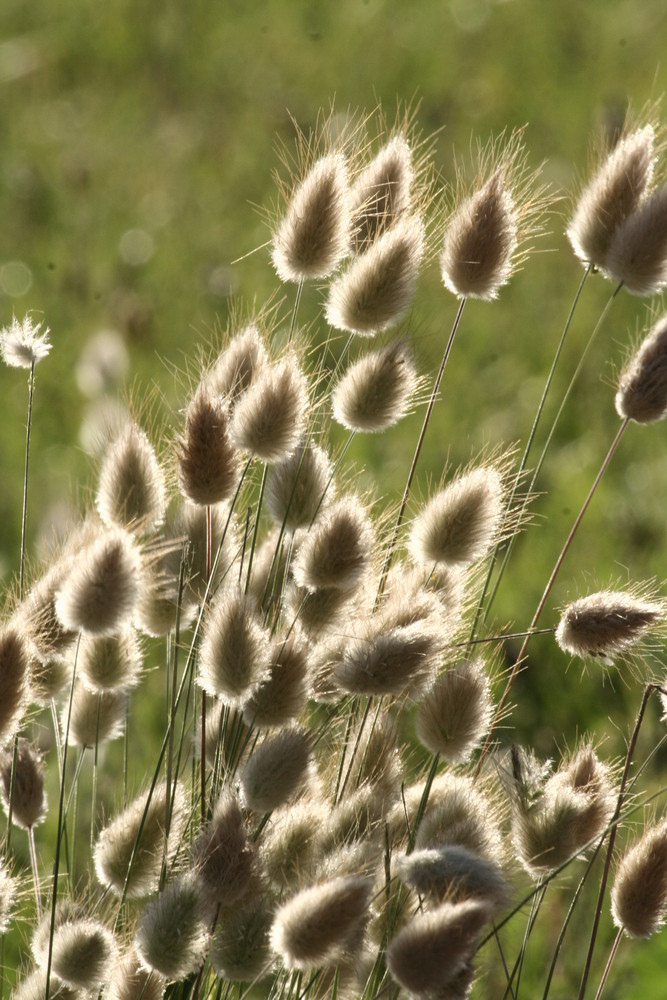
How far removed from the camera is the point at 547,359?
283 cm

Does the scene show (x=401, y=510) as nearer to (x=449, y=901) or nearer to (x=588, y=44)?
(x=449, y=901)

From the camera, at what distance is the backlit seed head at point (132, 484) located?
42.4 inches

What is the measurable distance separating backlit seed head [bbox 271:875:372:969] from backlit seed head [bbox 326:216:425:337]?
0.47 metres

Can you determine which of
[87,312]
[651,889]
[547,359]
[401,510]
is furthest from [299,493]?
[87,312]

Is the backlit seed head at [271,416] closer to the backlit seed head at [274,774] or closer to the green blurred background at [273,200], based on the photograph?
the backlit seed head at [274,774]

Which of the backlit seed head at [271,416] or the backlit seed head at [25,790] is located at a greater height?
the backlit seed head at [271,416]

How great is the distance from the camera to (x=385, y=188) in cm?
116

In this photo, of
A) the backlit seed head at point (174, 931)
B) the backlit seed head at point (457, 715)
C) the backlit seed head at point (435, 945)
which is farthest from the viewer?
the backlit seed head at point (457, 715)

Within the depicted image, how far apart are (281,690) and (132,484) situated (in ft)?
0.76

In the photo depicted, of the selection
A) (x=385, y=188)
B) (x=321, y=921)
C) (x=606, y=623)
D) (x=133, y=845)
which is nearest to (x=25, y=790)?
(x=133, y=845)

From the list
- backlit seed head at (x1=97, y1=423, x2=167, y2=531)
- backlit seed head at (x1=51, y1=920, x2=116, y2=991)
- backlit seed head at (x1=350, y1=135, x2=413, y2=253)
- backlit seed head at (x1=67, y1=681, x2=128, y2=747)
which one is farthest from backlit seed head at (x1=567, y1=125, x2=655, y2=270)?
backlit seed head at (x1=51, y1=920, x2=116, y2=991)

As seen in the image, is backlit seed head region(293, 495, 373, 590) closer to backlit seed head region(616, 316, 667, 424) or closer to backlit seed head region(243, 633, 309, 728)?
backlit seed head region(243, 633, 309, 728)

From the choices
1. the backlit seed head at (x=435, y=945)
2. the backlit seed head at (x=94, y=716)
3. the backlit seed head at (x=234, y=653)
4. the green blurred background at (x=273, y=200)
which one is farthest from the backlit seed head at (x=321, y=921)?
the green blurred background at (x=273, y=200)

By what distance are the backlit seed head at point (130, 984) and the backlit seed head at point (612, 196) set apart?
67 centimetres
